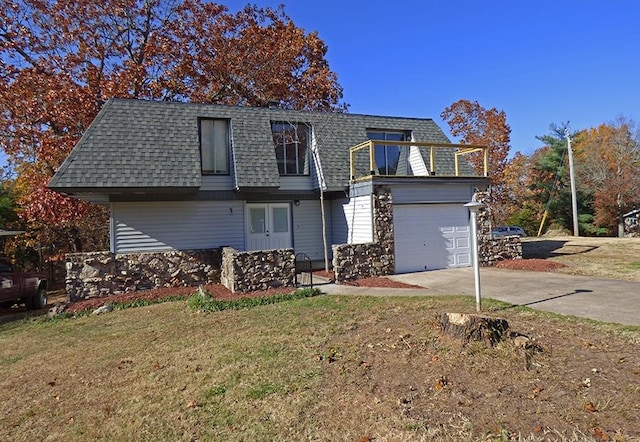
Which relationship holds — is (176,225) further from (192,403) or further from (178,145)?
(192,403)

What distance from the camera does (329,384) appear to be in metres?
4.38

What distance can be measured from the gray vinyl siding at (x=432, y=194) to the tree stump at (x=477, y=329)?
25.3 feet

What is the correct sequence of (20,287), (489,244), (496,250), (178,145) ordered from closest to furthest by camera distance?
(20,287) → (178,145) → (489,244) → (496,250)

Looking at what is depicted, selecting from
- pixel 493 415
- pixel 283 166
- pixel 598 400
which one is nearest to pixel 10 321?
pixel 283 166

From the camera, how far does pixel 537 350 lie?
15.7 feet

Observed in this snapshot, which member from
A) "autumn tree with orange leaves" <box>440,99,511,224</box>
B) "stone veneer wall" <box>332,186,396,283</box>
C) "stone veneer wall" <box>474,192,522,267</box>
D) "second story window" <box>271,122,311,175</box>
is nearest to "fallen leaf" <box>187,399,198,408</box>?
"stone veneer wall" <box>332,186,396,283</box>

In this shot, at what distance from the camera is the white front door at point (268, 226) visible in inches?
547

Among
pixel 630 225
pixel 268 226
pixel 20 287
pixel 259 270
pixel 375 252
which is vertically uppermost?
pixel 268 226

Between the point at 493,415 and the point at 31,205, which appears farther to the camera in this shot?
the point at 31,205

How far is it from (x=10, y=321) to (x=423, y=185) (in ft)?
39.4

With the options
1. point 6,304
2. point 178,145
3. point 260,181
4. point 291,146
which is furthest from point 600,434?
point 6,304

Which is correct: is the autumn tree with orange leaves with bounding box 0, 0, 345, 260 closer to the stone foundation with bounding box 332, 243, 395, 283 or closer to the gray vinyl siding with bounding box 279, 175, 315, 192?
the gray vinyl siding with bounding box 279, 175, 315, 192

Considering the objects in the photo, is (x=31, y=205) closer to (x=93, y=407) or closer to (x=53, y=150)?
(x=53, y=150)

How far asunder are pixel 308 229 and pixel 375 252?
11.2ft
